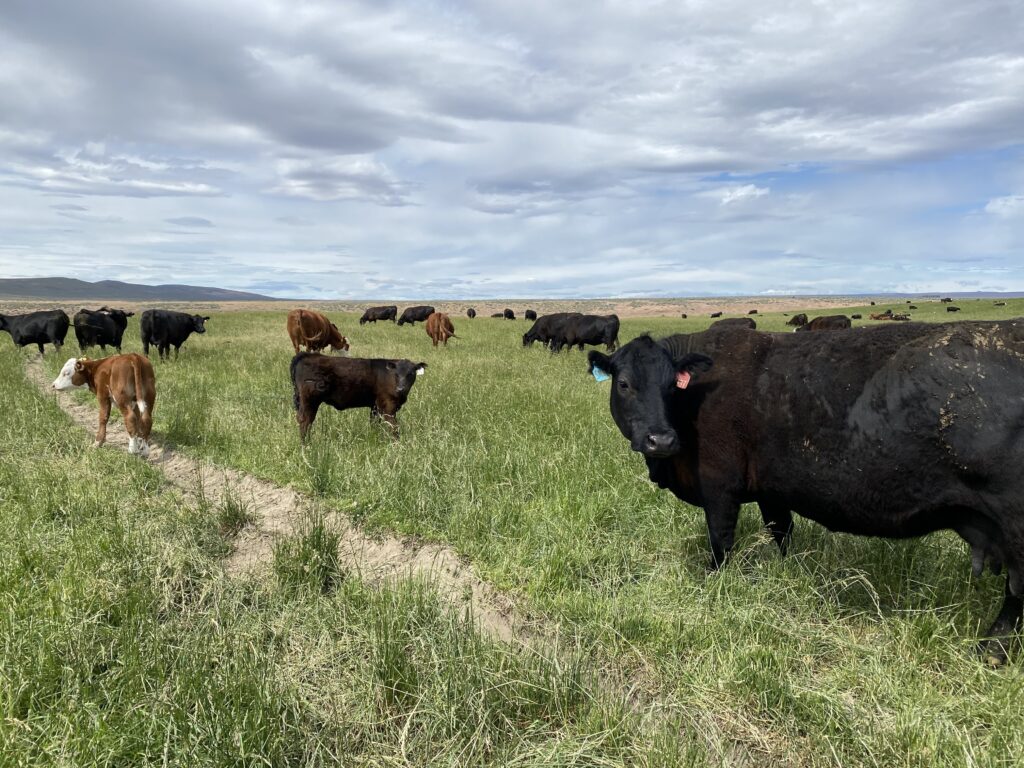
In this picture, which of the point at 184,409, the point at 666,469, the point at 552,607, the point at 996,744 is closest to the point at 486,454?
the point at 666,469

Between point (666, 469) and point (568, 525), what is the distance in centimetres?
103

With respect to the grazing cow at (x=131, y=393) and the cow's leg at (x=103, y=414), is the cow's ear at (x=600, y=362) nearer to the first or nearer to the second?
the grazing cow at (x=131, y=393)

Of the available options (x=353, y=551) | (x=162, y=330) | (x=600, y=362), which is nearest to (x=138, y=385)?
(x=353, y=551)

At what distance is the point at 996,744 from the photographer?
9.12 feet

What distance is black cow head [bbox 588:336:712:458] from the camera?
4422 millimetres

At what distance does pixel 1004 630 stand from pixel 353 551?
4.61 meters

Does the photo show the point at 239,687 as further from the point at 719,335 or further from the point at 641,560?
the point at 719,335

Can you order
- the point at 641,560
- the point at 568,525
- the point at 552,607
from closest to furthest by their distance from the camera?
the point at 552,607 < the point at 641,560 < the point at 568,525

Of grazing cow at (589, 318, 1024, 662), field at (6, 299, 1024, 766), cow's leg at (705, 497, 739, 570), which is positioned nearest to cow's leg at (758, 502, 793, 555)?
grazing cow at (589, 318, 1024, 662)

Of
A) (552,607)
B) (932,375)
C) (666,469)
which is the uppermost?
(932,375)

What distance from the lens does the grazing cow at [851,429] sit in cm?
347

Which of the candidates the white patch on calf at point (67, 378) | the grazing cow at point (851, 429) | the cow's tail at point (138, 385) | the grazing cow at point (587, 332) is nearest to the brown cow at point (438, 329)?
the grazing cow at point (587, 332)

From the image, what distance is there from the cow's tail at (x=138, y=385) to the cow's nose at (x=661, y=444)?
7.58 metres

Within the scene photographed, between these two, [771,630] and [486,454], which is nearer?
[771,630]
